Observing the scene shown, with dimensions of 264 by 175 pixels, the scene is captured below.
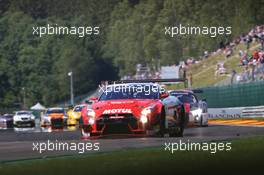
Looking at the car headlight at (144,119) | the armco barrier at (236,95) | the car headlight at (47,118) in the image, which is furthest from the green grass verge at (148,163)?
the car headlight at (47,118)

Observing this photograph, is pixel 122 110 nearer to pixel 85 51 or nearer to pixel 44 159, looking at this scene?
pixel 44 159

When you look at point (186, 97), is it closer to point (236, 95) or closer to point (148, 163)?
point (236, 95)

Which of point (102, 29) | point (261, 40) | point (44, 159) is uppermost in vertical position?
point (102, 29)

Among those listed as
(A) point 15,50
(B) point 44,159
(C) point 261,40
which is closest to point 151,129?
(B) point 44,159

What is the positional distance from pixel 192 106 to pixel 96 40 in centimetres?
8423

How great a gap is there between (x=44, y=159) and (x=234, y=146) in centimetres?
383

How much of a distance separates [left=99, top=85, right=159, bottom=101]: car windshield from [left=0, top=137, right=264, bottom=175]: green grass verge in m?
3.67

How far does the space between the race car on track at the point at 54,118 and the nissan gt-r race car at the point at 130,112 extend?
2473cm

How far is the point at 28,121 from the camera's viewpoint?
53.5 m

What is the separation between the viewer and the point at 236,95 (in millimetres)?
41312

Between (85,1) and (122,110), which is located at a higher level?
(85,1)

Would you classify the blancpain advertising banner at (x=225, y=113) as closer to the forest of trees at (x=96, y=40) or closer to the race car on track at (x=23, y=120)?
the race car on track at (x=23, y=120)

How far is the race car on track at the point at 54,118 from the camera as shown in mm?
45031

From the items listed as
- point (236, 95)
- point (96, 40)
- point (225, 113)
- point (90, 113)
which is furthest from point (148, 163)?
point (96, 40)
